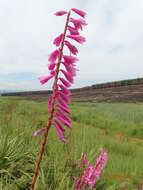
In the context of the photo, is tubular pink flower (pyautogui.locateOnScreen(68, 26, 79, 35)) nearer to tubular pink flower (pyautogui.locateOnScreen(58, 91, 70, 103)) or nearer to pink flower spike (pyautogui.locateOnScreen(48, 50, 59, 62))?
pink flower spike (pyautogui.locateOnScreen(48, 50, 59, 62))

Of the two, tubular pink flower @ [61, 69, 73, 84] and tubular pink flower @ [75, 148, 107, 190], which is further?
tubular pink flower @ [75, 148, 107, 190]

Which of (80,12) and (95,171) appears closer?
(80,12)

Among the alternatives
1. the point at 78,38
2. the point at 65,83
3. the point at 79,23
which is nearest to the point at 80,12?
the point at 79,23

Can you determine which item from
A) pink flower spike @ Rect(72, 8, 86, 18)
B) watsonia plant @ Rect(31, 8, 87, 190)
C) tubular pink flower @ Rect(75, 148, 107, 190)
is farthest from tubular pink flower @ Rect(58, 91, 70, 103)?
tubular pink flower @ Rect(75, 148, 107, 190)

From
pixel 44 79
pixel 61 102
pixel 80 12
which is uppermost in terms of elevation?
pixel 80 12

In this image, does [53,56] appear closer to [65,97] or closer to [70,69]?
[70,69]

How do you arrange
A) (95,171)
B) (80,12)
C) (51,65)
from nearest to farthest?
1. (51,65)
2. (80,12)
3. (95,171)

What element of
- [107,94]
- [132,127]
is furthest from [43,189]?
[107,94]

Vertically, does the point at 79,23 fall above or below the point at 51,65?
above

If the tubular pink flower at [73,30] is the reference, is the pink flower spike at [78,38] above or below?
below

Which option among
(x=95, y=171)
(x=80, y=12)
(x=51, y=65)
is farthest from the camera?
(x=95, y=171)

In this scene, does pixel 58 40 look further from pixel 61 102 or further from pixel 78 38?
pixel 61 102

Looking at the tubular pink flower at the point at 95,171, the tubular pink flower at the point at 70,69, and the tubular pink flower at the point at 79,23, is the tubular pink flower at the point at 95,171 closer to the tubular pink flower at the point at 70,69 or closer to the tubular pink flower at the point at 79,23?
the tubular pink flower at the point at 70,69

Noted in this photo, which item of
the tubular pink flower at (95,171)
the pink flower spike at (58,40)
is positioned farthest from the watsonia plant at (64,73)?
the tubular pink flower at (95,171)
